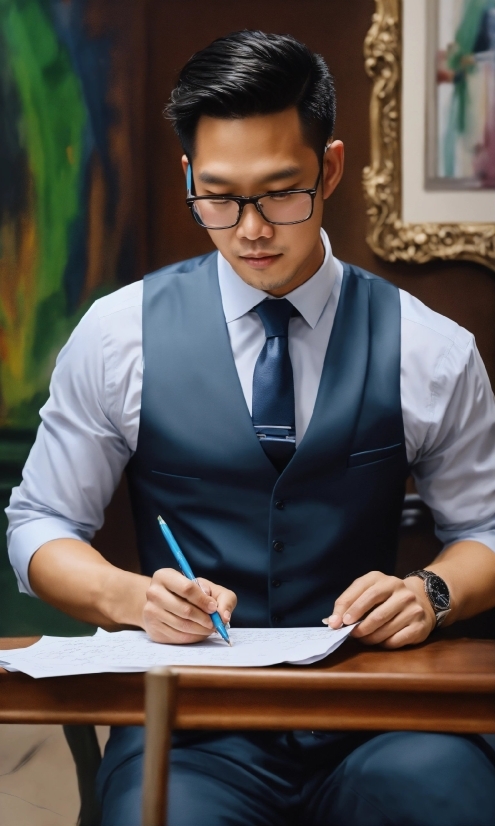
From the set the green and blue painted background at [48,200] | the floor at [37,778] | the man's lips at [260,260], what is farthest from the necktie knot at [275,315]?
the floor at [37,778]

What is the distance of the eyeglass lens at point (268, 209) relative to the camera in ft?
4.74

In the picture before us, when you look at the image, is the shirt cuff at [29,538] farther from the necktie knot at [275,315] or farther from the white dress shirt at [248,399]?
the necktie knot at [275,315]

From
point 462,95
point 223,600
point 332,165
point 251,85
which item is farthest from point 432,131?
point 223,600

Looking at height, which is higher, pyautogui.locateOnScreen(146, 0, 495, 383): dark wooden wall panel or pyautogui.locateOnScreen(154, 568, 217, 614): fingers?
pyautogui.locateOnScreen(146, 0, 495, 383): dark wooden wall panel

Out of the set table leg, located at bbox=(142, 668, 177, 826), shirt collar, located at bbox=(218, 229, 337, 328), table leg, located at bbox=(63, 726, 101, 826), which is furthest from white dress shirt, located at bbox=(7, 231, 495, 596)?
table leg, located at bbox=(142, 668, 177, 826)

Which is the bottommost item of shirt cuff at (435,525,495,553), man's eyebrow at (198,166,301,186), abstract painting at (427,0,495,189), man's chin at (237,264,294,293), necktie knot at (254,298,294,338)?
shirt cuff at (435,525,495,553)

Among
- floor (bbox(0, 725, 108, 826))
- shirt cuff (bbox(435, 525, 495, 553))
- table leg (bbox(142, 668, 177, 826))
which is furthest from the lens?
shirt cuff (bbox(435, 525, 495, 553))

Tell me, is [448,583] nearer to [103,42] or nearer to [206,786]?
[206,786]

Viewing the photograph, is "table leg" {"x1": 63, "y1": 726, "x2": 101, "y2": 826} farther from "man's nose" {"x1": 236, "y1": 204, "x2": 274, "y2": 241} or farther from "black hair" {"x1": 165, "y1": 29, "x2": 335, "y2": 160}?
"black hair" {"x1": 165, "y1": 29, "x2": 335, "y2": 160}

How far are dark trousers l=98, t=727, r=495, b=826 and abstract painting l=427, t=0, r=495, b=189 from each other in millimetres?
1015

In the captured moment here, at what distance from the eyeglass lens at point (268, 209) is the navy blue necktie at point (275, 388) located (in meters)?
0.18

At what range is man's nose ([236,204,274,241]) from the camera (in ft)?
4.69

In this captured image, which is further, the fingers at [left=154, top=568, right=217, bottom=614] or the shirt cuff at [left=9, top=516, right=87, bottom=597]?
the shirt cuff at [left=9, top=516, right=87, bottom=597]

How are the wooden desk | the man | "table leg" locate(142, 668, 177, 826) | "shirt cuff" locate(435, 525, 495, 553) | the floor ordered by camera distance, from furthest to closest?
"shirt cuff" locate(435, 525, 495, 553) < the floor < the man < the wooden desk < "table leg" locate(142, 668, 177, 826)
